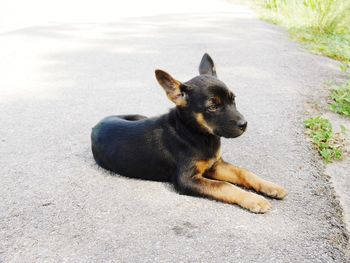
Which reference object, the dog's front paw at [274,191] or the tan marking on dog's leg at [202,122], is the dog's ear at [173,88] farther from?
the dog's front paw at [274,191]

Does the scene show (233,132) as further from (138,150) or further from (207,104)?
(138,150)

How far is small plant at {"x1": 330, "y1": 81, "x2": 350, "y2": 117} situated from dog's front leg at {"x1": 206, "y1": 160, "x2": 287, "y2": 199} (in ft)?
6.88


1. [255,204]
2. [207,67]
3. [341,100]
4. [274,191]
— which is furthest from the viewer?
[341,100]

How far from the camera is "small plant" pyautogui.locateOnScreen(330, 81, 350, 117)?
5.41 metres

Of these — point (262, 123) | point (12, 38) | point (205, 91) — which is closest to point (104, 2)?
point (12, 38)

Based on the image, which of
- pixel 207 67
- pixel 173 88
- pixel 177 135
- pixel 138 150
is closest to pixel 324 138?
pixel 207 67

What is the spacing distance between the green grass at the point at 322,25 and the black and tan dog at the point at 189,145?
4.68 m

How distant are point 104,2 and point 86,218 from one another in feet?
40.4

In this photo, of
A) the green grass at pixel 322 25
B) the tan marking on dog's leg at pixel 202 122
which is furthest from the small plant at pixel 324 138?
the green grass at pixel 322 25

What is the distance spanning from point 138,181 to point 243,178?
904mm

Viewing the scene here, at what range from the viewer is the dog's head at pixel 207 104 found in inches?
144

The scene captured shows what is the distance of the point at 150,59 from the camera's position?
7.92m

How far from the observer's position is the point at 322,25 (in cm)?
954

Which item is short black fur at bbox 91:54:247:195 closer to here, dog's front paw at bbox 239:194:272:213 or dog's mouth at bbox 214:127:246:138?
dog's mouth at bbox 214:127:246:138
